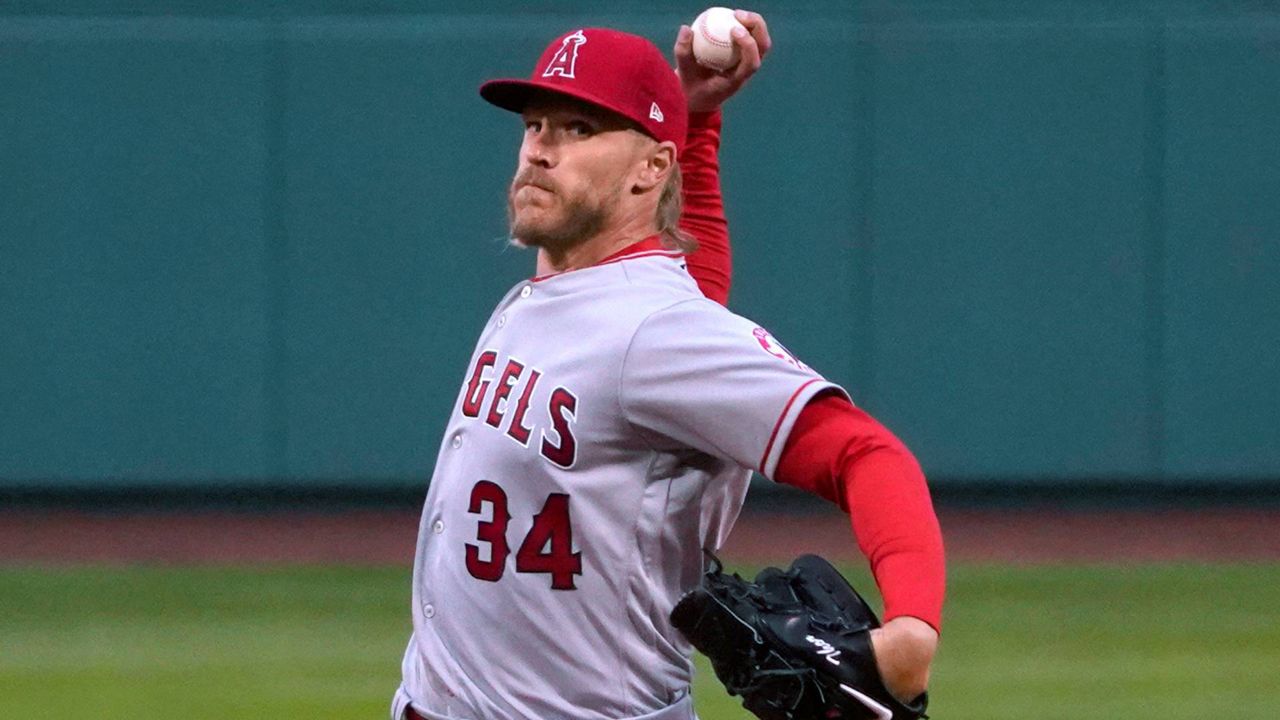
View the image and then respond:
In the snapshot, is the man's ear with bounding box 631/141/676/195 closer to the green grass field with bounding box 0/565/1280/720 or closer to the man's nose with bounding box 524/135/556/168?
the man's nose with bounding box 524/135/556/168

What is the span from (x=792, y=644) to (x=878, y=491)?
20 centimetres

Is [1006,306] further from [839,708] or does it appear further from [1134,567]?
[839,708]

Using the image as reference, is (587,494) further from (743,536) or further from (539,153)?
(743,536)

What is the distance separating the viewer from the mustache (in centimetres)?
260

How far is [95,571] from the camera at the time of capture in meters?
7.95

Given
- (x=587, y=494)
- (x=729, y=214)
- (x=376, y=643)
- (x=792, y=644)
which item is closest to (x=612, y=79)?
(x=587, y=494)

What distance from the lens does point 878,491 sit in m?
2.22

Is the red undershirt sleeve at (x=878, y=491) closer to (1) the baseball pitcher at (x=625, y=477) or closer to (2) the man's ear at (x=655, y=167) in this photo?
(1) the baseball pitcher at (x=625, y=477)

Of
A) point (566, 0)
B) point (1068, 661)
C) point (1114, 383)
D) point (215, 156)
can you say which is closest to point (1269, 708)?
point (1068, 661)

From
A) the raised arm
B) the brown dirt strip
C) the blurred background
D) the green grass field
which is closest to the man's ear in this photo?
the raised arm

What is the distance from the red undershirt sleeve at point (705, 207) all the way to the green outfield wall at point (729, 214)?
217 inches

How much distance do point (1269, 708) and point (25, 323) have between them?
18.0 ft

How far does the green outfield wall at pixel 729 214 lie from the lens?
28.3 ft

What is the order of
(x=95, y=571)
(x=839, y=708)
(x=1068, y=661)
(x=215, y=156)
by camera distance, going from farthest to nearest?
1. (x=215, y=156)
2. (x=95, y=571)
3. (x=1068, y=661)
4. (x=839, y=708)
